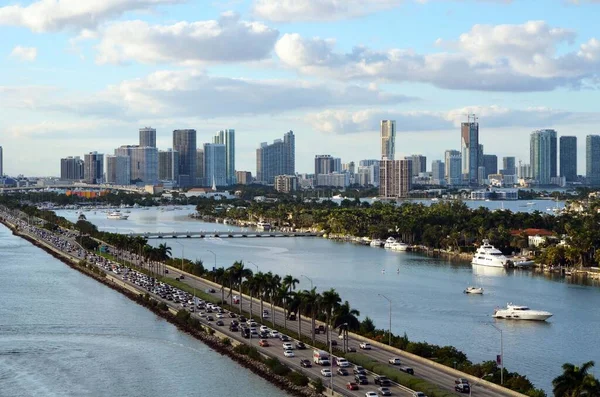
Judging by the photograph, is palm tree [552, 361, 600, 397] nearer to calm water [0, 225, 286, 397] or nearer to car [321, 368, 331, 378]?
car [321, 368, 331, 378]

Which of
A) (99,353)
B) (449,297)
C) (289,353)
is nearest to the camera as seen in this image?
(289,353)

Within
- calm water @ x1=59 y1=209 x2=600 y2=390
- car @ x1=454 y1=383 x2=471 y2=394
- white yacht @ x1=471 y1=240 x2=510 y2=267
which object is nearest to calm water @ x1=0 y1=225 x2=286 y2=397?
car @ x1=454 y1=383 x2=471 y2=394

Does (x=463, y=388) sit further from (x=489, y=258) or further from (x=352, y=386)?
(x=489, y=258)

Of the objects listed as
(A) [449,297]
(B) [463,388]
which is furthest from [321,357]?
(A) [449,297]

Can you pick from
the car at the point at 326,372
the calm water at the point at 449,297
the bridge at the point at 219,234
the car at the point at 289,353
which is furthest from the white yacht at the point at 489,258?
the car at the point at 326,372

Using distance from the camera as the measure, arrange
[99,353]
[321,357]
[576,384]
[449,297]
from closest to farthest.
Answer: [576,384] < [321,357] < [99,353] < [449,297]

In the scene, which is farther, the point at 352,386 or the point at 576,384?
the point at 352,386

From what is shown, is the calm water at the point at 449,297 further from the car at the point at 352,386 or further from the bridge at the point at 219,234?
the bridge at the point at 219,234
